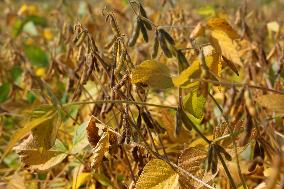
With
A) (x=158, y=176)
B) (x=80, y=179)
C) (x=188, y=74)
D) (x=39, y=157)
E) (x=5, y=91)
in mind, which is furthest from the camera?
(x=5, y=91)

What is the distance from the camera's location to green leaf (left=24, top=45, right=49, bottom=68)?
1.95 meters

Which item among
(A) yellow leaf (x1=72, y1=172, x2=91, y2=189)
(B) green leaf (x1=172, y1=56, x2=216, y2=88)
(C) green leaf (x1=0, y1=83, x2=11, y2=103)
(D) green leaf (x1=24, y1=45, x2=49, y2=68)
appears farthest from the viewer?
(D) green leaf (x1=24, y1=45, x2=49, y2=68)

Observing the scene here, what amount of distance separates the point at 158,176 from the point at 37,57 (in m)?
1.35

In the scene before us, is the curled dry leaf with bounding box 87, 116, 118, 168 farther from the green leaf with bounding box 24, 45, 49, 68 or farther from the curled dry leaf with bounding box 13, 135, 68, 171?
the green leaf with bounding box 24, 45, 49, 68

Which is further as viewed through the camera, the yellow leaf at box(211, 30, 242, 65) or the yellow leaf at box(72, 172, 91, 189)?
the yellow leaf at box(72, 172, 91, 189)

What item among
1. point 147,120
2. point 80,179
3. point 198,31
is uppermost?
point 198,31

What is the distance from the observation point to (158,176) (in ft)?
2.26

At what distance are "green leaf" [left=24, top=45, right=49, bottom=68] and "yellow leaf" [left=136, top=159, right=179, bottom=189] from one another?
132 cm

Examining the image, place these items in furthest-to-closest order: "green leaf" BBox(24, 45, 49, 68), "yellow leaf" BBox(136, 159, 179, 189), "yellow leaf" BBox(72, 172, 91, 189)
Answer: "green leaf" BBox(24, 45, 49, 68), "yellow leaf" BBox(72, 172, 91, 189), "yellow leaf" BBox(136, 159, 179, 189)

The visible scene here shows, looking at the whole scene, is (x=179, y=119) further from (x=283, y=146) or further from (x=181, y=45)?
(x=181, y=45)

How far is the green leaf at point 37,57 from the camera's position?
1953 mm

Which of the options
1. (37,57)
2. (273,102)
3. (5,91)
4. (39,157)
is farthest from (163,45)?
(37,57)

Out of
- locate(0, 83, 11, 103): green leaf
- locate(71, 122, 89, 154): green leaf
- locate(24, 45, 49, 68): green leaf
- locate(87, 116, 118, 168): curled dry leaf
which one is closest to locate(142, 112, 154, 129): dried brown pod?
locate(87, 116, 118, 168): curled dry leaf

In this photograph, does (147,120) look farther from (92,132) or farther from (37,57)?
(37,57)
